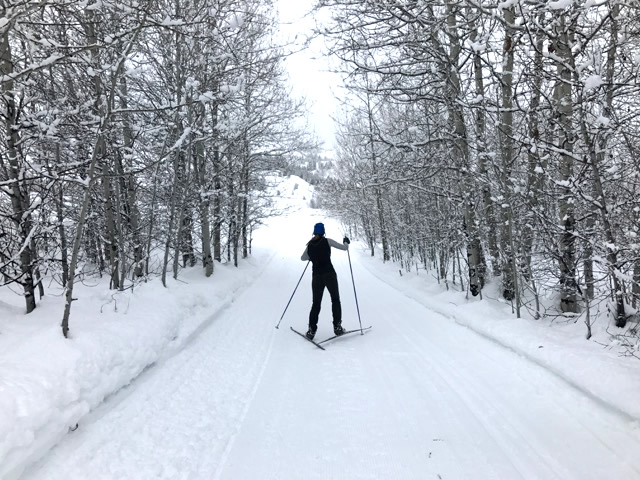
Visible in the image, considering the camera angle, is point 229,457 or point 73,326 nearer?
point 229,457

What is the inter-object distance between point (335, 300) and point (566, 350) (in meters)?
3.84

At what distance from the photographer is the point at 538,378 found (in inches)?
193

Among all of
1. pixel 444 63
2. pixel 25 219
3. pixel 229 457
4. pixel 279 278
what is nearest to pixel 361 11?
pixel 444 63

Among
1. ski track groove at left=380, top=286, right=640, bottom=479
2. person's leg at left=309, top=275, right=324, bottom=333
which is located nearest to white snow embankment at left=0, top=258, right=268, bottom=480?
person's leg at left=309, top=275, right=324, bottom=333

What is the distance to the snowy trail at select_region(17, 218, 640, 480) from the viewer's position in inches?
132

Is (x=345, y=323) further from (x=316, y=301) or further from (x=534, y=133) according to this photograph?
(x=534, y=133)

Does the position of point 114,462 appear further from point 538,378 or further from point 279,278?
point 279,278

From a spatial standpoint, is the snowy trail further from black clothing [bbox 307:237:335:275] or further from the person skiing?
black clothing [bbox 307:237:335:275]

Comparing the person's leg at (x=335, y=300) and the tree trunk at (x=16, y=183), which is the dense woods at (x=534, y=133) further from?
the tree trunk at (x=16, y=183)

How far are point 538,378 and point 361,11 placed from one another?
7313mm

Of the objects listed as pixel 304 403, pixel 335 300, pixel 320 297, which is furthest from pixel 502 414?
pixel 320 297

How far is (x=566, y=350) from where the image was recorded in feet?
16.9

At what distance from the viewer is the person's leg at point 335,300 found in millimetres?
7660

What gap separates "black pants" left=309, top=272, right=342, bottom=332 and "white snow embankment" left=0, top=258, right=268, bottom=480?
2232 millimetres
